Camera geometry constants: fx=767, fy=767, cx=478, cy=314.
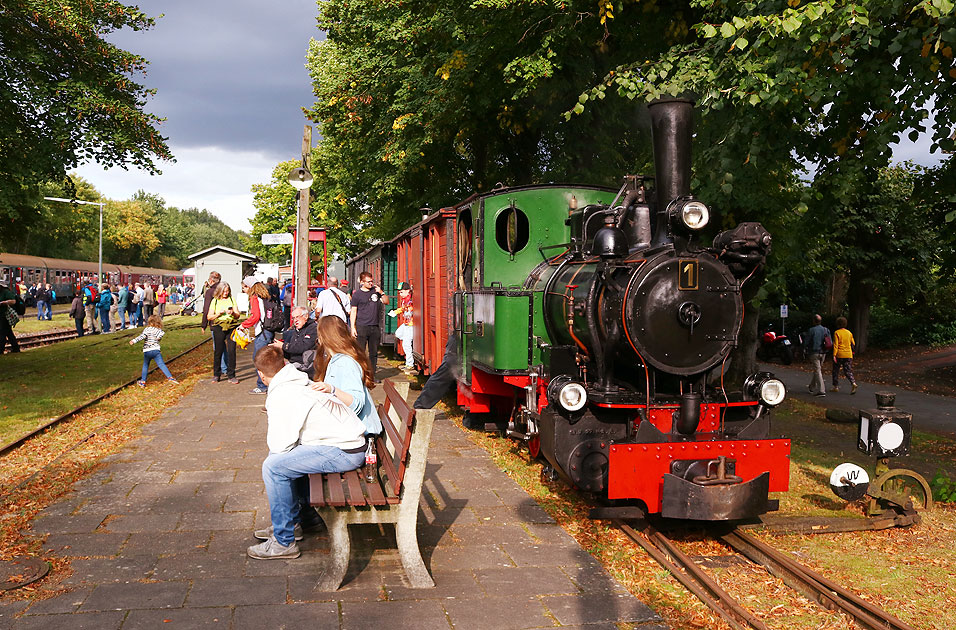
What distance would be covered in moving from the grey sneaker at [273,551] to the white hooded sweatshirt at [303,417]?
0.68m

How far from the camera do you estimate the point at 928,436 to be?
11250mm

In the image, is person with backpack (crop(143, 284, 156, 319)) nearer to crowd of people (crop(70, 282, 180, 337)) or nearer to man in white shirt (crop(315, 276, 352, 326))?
crowd of people (crop(70, 282, 180, 337))

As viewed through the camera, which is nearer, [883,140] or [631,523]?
[631,523]

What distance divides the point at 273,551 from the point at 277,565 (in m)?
0.12

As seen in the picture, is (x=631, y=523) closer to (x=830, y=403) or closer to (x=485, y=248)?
(x=485, y=248)

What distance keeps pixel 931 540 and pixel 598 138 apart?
12563 mm

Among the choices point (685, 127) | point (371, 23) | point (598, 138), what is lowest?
point (685, 127)


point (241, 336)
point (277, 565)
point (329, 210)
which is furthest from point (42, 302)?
point (277, 565)

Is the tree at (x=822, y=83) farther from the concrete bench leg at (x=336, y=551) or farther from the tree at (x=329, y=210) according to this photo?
the tree at (x=329, y=210)

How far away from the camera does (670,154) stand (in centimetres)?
630

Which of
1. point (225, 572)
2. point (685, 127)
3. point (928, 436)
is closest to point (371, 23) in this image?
point (685, 127)

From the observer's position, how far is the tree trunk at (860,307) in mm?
23766

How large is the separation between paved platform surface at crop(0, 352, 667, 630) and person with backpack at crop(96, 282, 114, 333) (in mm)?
21617

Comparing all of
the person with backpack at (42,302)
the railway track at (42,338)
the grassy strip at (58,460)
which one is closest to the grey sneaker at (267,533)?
the grassy strip at (58,460)
